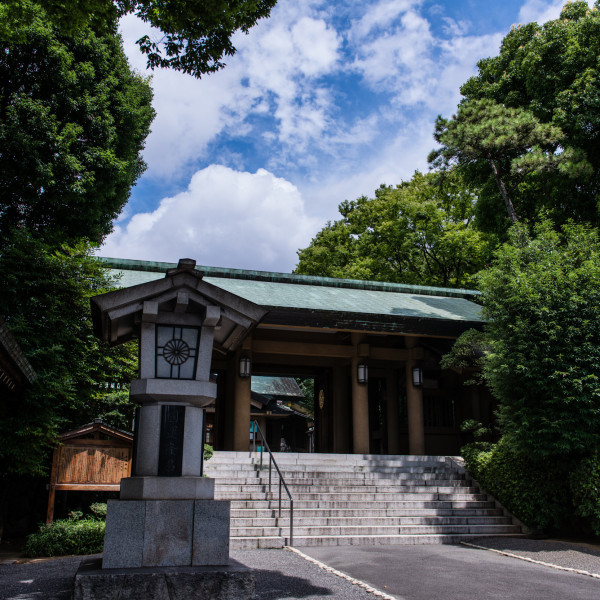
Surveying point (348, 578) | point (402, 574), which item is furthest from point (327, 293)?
point (348, 578)

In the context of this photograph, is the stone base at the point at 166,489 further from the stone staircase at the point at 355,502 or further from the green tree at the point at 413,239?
the green tree at the point at 413,239

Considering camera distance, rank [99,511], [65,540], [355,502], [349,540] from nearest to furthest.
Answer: [65,540]
[349,540]
[99,511]
[355,502]

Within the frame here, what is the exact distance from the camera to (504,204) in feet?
54.1

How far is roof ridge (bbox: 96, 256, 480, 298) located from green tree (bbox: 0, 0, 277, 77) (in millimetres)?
7920

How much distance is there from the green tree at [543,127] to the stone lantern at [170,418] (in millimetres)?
11123

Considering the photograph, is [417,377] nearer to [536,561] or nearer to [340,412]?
[340,412]

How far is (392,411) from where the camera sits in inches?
671

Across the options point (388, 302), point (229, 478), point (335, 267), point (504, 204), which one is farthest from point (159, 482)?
point (335, 267)

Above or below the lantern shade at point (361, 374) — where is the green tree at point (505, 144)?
above

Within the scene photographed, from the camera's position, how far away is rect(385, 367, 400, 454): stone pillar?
16734mm

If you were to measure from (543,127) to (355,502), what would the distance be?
10971 millimetres

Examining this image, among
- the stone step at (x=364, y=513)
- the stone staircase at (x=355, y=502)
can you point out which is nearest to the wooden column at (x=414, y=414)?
the stone staircase at (x=355, y=502)

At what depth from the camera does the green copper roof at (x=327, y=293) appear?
14.5m

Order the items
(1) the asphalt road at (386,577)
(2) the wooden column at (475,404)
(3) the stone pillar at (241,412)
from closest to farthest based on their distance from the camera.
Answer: (1) the asphalt road at (386,577), (3) the stone pillar at (241,412), (2) the wooden column at (475,404)
